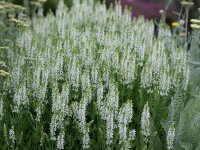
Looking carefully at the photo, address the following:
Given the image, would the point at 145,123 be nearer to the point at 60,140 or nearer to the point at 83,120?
the point at 83,120

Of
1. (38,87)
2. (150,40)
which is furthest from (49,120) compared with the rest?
(150,40)

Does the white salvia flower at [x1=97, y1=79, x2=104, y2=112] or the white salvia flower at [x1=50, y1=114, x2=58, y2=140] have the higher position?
the white salvia flower at [x1=97, y1=79, x2=104, y2=112]

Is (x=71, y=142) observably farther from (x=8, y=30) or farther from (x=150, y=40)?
(x=8, y=30)

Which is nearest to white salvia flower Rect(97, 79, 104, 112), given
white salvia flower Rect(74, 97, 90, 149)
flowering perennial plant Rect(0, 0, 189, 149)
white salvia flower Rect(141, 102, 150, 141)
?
flowering perennial plant Rect(0, 0, 189, 149)

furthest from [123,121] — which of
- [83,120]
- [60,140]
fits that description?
[60,140]

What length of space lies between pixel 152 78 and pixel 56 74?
71cm

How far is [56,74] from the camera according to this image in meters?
3.29

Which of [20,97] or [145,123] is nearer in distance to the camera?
[145,123]

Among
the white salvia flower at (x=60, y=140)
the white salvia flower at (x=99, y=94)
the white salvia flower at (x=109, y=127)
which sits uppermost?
the white salvia flower at (x=99, y=94)

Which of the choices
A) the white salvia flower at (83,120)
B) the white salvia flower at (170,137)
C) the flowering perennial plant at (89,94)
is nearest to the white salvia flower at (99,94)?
the flowering perennial plant at (89,94)

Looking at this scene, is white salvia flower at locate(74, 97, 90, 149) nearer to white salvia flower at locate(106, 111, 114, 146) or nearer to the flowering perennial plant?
the flowering perennial plant

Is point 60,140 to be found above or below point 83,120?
below

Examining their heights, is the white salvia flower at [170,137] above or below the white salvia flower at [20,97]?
below

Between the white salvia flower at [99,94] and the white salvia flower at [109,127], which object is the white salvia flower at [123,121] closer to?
the white salvia flower at [109,127]
